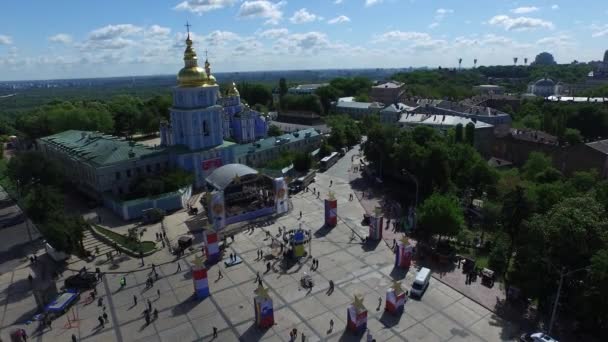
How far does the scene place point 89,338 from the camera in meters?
24.9

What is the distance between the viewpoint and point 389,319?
26359mm

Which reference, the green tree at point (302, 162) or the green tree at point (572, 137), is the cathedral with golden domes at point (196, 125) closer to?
the green tree at point (302, 162)

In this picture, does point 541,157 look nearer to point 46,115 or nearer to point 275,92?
point 46,115

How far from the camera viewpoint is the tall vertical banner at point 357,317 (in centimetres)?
2473

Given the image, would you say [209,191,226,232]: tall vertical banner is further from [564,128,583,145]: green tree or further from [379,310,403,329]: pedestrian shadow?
[564,128,583,145]: green tree

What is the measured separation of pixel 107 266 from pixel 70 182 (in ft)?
87.5

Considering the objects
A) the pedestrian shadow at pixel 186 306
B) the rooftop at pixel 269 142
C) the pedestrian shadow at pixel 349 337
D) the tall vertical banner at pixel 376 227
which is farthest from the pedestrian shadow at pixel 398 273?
the rooftop at pixel 269 142

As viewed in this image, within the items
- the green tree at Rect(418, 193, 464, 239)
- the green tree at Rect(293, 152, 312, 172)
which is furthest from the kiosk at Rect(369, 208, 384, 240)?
the green tree at Rect(293, 152, 312, 172)

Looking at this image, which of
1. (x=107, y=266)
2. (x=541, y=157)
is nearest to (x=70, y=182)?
(x=107, y=266)

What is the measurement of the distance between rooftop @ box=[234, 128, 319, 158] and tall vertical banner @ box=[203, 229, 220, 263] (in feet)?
76.4

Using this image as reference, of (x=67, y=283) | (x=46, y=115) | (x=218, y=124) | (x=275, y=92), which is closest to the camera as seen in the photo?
(x=67, y=283)

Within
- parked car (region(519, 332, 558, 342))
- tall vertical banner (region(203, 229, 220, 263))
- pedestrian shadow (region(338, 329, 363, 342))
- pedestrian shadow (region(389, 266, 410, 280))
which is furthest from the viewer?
tall vertical banner (region(203, 229, 220, 263))

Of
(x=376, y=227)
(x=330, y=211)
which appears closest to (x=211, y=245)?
(x=330, y=211)

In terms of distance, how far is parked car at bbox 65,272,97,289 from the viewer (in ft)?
99.2
